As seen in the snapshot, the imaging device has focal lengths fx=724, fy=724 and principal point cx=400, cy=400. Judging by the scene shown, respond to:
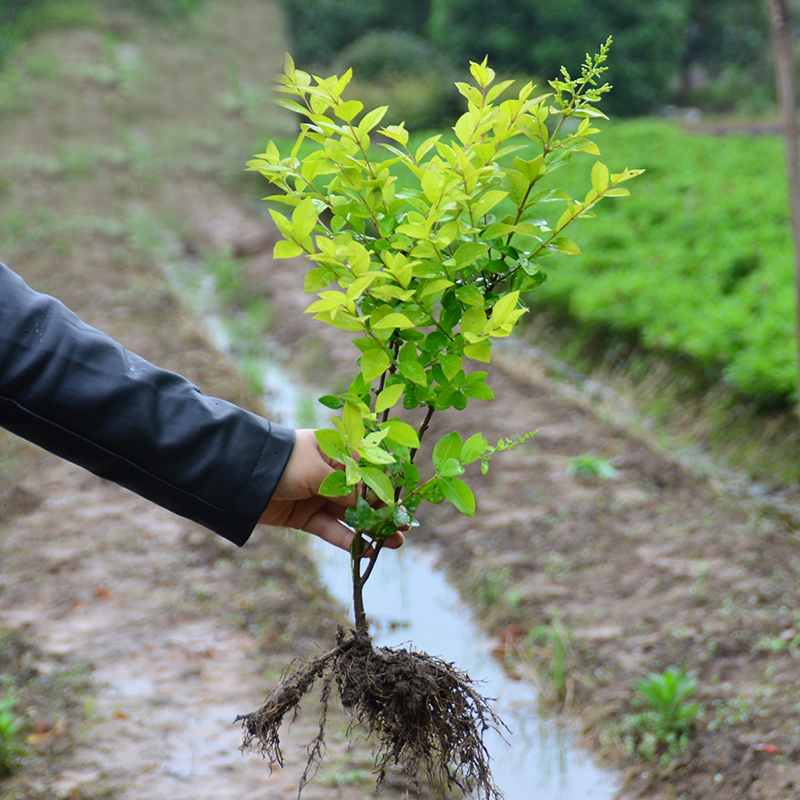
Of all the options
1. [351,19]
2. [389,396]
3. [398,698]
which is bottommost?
[398,698]

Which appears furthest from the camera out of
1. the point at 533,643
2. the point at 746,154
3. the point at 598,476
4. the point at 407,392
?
the point at 746,154

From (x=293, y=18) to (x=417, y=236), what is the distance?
2132cm

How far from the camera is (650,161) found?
8.00 meters

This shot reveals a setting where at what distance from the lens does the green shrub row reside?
396cm

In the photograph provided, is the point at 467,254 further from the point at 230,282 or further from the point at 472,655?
the point at 230,282

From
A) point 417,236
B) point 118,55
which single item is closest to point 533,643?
point 417,236

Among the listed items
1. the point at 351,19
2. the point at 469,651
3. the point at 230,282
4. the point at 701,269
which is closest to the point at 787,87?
the point at 469,651

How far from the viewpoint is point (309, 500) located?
1.45 metres

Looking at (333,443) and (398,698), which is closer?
(333,443)

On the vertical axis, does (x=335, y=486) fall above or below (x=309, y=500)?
above

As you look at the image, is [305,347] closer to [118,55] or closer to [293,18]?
[118,55]

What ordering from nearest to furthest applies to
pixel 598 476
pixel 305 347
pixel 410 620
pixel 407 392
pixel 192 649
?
pixel 407 392
pixel 192 649
pixel 410 620
pixel 598 476
pixel 305 347

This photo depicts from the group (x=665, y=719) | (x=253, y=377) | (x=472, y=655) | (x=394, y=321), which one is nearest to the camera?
(x=394, y=321)

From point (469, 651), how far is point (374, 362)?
2.00 metres
